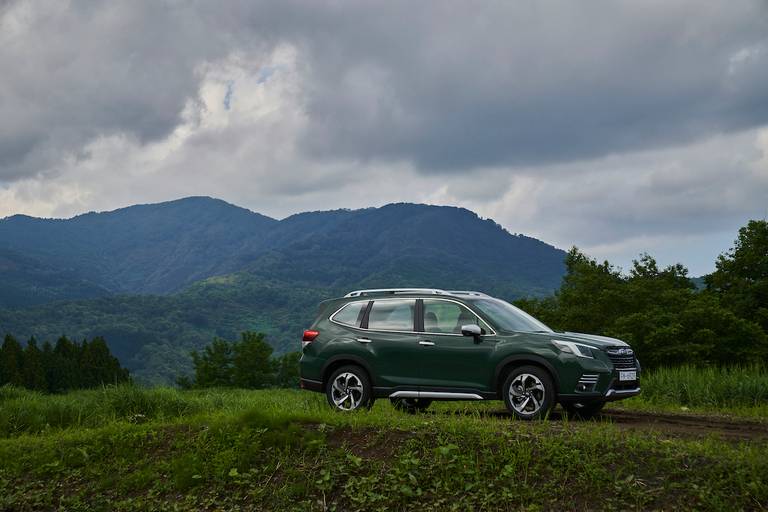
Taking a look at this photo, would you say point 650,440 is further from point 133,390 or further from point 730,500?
point 133,390

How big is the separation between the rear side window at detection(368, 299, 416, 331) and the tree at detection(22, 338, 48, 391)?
2993 inches

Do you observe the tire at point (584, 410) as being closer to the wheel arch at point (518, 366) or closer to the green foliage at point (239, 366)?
the wheel arch at point (518, 366)

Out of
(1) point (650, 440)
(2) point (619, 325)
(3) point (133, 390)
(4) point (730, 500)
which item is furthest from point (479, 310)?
(2) point (619, 325)

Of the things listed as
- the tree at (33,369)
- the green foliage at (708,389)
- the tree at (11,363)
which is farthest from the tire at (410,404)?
the tree at (33,369)

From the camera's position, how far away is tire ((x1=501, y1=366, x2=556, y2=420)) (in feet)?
39.7

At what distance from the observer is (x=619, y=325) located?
4447 cm

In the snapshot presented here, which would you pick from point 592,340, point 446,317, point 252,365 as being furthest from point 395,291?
point 252,365

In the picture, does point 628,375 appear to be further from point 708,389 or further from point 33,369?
point 33,369

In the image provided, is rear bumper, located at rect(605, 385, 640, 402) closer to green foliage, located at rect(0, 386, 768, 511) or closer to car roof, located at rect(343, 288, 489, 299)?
green foliage, located at rect(0, 386, 768, 511)

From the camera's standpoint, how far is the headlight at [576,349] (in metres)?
12.1

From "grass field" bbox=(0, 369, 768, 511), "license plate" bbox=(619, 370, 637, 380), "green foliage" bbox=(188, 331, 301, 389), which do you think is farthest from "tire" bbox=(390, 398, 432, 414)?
"green foliage" bbox=(188, 331, 301, 389)

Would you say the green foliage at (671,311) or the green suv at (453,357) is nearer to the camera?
the green suv at (453,357)

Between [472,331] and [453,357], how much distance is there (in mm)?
544

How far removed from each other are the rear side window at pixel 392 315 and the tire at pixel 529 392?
1.95 metres
